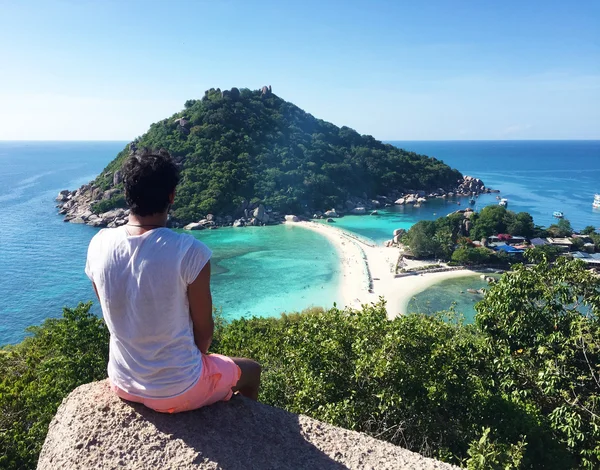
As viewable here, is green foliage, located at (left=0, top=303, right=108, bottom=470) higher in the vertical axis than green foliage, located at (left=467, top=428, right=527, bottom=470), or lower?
lower

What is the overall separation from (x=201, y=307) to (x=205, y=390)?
0.77 metres

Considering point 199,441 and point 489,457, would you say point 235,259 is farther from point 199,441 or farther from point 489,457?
point 199,441

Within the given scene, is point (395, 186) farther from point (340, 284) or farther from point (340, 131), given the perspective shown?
point (340, 284)

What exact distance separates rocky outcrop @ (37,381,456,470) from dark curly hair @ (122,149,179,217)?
156cm

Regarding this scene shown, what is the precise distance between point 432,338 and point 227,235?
125 ft

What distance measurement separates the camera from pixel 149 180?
2.24 metres

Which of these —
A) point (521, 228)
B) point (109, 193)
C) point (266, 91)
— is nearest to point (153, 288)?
point (521, 228)

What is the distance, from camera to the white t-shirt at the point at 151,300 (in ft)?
7.27

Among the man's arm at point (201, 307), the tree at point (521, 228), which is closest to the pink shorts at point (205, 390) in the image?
the man's arm at point (201, 307)

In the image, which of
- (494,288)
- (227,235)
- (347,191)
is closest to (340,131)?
(347,191)

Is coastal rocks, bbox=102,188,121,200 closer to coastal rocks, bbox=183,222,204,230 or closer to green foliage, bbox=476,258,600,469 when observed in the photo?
coastal rocks, bbox=183,222,204,230

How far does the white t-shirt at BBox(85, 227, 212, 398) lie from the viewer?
221cm

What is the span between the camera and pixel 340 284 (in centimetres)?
2977

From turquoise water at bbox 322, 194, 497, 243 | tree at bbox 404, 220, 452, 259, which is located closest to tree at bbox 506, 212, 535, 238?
tree at bbox 404, 220, 452, 259
